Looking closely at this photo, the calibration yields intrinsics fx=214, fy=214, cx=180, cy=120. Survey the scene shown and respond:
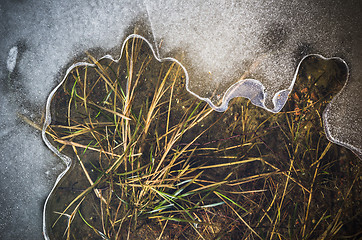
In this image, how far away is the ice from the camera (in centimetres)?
150

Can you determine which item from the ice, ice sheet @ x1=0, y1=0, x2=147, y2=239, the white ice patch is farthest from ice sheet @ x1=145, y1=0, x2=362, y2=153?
the white ice patch

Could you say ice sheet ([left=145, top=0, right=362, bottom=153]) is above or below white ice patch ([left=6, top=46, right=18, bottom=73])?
below

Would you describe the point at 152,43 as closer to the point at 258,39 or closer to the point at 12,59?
the point at 258,39

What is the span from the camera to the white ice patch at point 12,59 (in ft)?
4.92

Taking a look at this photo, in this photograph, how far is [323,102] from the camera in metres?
1.61

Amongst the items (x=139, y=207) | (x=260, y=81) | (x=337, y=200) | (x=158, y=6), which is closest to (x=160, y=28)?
(x=158, y=6)

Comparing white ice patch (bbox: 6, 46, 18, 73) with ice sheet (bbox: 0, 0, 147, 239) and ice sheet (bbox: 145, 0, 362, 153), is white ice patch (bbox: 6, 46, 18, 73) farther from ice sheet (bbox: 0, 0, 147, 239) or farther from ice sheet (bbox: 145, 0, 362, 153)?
ice sheet (bbox: 145, 0, 362, 153)

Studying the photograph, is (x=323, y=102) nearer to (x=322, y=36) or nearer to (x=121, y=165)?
(x=322, y=36)

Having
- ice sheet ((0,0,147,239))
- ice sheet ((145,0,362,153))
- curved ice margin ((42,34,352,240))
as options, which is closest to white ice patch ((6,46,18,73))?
ice sheet ((0,0,147,239))

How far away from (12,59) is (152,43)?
0.99m

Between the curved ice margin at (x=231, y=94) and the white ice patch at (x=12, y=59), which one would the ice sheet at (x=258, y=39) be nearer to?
the curved ice margin at (x=231, y=94)

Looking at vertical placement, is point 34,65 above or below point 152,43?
above

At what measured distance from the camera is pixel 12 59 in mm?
1500

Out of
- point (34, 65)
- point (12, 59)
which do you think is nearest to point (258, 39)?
point (34, 65)
